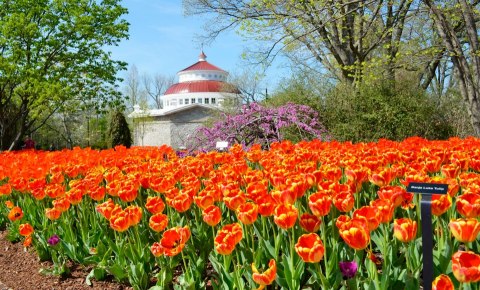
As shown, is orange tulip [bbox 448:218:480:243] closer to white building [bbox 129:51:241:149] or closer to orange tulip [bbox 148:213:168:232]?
orange tulip [bbox 148:213:168:232]

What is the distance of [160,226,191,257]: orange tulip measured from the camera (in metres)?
2.68

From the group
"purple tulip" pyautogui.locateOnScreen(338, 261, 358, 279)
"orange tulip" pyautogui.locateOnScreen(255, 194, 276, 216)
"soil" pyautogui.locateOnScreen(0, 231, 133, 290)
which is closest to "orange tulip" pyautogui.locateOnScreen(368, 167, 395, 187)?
"orange tulip" pyautogui.locateOnScreen(255, 194, 276, 216)

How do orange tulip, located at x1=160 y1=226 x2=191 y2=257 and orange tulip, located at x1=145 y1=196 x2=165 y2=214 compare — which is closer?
orange tulip, located at x1=160 y1=226 x2=191 y2=257

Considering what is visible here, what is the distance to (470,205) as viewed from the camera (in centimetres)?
238

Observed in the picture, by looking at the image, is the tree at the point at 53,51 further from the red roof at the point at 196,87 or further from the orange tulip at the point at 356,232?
the red roof at the point at 196,87

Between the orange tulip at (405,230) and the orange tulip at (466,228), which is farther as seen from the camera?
the orange tulip at (405,230)

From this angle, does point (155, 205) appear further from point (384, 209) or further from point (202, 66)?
point (202, 66)

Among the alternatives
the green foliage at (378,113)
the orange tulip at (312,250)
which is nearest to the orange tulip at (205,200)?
the orange tulip at (312,250)

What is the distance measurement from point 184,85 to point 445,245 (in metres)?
78.1

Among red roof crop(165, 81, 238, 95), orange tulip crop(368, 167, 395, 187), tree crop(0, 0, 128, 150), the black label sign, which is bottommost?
orange tulip crop(368, 167, 395, 187)

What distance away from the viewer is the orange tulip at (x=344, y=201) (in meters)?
2.69

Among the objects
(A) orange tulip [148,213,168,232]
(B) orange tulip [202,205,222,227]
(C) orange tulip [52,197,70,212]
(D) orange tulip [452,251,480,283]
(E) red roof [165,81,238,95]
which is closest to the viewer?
(D) orange tulip [452,251,480,283]

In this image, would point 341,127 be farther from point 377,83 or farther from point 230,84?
point 230,84

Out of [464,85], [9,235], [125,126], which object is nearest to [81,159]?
[9,235]
